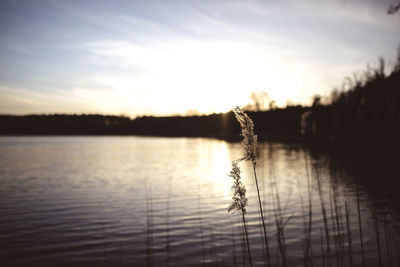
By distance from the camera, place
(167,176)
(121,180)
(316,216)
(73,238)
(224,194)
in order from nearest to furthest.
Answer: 1. (73,238)
2. (316,216)
3. (224,194)
4. (121,180)
5. (167,176)

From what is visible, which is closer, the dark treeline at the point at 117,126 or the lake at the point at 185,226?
the lake at the point at 185,226

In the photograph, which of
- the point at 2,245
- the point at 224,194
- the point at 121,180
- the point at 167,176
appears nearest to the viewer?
the point at 2,245

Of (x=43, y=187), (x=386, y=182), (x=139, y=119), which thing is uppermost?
(x=139, y=119)

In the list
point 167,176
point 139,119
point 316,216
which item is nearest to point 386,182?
point 316,216

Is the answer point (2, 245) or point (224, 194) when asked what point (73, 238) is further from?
point (224, 194)

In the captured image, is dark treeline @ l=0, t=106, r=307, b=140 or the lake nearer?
the lake

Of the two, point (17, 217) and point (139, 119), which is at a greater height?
point (139, 119)

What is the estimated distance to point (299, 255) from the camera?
780 centimetres

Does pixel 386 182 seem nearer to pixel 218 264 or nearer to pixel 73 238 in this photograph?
pixel 218 264

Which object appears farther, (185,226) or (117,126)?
(117,126)

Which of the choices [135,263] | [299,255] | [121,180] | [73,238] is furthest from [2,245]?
[121,180]

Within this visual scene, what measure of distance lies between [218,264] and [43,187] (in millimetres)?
15525

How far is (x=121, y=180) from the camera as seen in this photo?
73.5ft

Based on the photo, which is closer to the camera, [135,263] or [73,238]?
[135,263]
